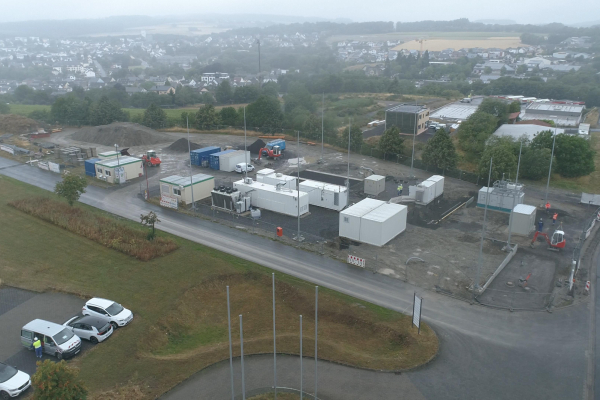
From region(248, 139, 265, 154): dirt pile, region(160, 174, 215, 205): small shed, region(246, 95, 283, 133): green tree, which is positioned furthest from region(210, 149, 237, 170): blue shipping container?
region(246, 95, 283, 133): green tree

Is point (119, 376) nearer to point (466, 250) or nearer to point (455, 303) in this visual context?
point (455, 303)

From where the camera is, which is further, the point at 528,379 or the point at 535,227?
the point at 535,227

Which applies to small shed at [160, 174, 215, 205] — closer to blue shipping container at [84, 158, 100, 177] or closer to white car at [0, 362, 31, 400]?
blue shipping container at [84, 158, 100, 177]

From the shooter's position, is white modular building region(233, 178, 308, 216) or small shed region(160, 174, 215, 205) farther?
small shed region(160, 174, 215, 205)

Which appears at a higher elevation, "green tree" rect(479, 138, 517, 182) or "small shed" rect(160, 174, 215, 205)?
"green tree" rect(479, 138, 517, 182)

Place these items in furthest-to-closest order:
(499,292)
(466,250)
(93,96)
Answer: (93,96) → (466,250) → (499,292)

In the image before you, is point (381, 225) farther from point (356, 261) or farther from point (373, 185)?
point (373, 185)

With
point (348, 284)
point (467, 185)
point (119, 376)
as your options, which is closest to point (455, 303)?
point (348, 284)
